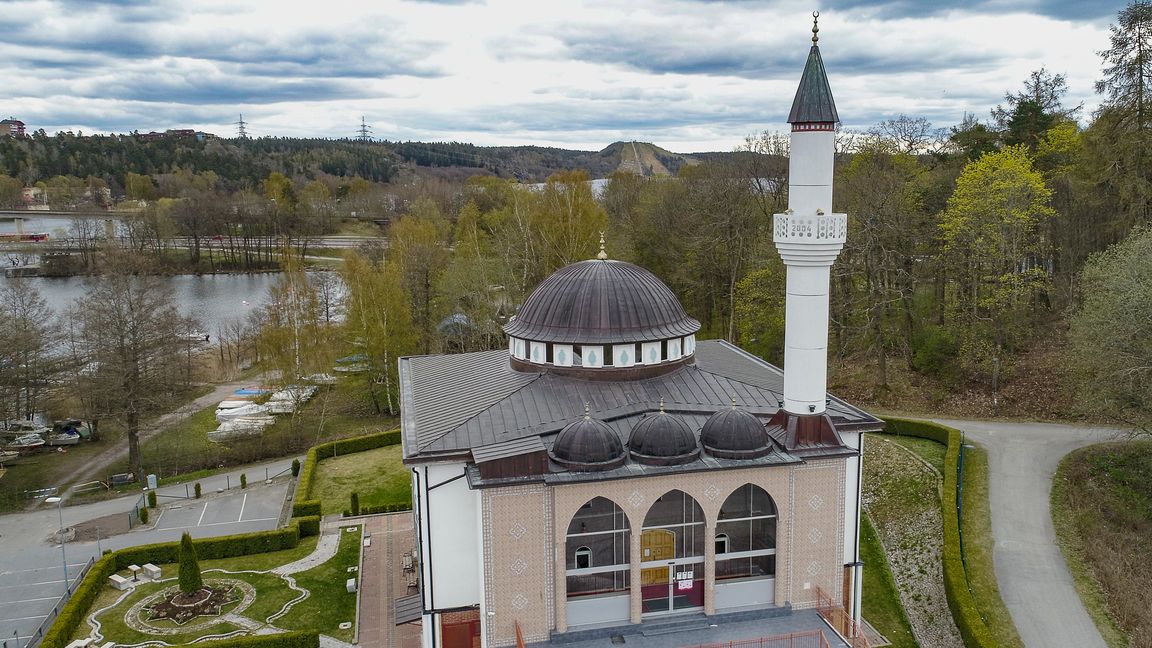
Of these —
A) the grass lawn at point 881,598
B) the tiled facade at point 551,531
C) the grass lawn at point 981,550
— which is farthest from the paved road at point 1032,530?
the tiled facade at point 551,531

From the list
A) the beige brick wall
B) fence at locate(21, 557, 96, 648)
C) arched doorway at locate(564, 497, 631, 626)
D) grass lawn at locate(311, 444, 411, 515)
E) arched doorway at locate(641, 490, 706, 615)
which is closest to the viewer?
the beige brick wall

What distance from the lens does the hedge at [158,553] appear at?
20359 mm

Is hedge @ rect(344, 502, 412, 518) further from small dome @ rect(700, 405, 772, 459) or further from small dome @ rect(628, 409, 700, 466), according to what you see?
small dome @ rect(700, 405, 772, 459)

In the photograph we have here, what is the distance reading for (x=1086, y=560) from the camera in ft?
66.9

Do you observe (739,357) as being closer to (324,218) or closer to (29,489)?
(29,489)

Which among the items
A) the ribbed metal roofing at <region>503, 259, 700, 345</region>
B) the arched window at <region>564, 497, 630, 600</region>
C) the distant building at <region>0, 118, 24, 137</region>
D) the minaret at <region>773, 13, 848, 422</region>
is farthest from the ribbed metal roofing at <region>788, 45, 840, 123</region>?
the distant building at <region>0, 118, 24, 137</region>

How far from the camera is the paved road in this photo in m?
18.2

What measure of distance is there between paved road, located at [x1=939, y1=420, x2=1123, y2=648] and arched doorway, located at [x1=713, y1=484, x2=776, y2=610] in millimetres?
6131

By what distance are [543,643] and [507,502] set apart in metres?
3.26

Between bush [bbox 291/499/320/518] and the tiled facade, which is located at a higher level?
the tiled facade

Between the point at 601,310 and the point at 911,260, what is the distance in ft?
64.7

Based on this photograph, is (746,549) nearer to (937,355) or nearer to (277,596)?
(277,596)

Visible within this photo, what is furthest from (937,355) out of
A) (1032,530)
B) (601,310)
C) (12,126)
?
(12,126)

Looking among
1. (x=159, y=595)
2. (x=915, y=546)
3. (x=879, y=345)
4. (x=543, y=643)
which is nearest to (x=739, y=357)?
(x=915, y=546)
